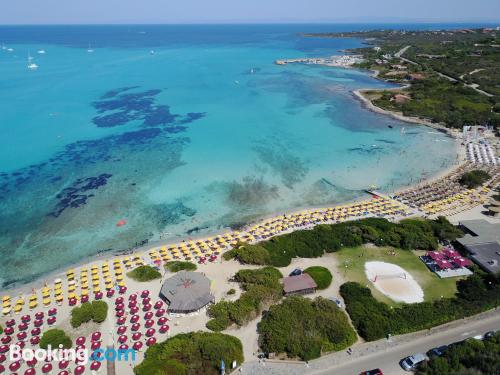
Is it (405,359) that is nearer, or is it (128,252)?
(405,359)

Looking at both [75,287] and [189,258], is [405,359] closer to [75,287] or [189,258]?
[189,258]

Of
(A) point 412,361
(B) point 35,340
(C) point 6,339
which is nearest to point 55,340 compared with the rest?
(B) point 35,340

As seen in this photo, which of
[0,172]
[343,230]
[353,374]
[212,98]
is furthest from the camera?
[212,98]

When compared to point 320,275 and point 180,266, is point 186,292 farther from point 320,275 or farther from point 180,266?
point 320,275

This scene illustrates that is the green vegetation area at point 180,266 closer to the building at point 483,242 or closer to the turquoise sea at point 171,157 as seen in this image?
the turquoise sea at point 171,157

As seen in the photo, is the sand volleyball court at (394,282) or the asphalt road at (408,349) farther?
the sand volleyball court at (394,282)

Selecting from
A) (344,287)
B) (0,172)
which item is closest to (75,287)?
(344,287)

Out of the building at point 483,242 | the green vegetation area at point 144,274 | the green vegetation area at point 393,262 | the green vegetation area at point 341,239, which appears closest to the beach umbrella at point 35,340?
the green vegetation area at point 144,274
